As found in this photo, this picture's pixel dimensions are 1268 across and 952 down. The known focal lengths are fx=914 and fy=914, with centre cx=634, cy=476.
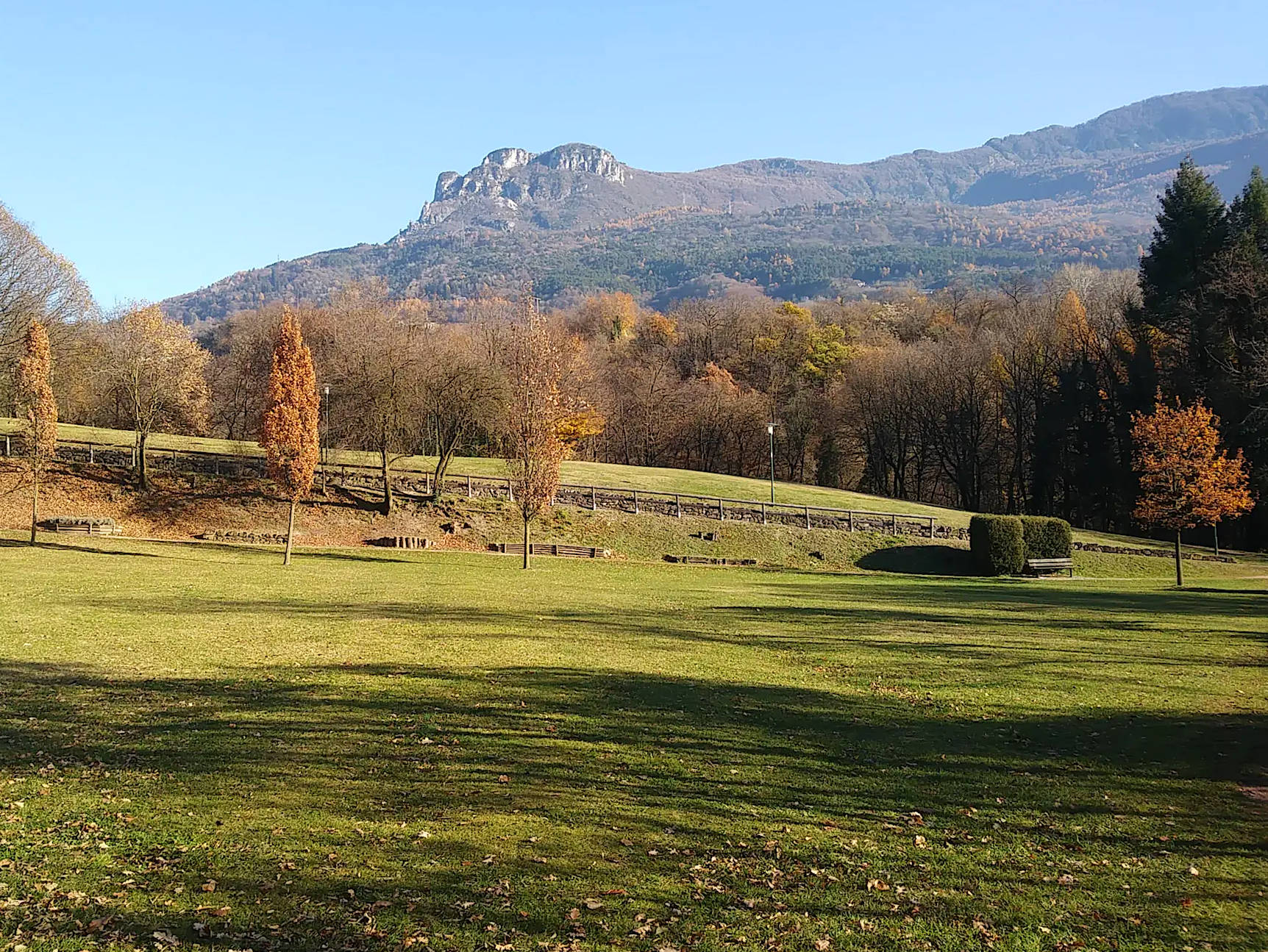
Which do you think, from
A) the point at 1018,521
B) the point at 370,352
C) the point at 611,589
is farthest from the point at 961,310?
the point at 611,589

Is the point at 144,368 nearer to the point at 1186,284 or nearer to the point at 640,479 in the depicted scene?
the point at 640,479

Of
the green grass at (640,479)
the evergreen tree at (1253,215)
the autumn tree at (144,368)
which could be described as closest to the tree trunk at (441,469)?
the green grass at (640,479)

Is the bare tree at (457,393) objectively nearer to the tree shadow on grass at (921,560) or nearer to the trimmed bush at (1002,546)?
the tree shadow on grass at (921,560)

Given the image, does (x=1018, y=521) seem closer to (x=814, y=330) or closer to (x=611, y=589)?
(x=611, y=589)

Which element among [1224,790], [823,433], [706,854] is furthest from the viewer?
[823,433]

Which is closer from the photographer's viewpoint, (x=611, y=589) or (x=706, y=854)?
(x=706, y=854)

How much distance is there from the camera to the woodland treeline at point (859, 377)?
153 feet

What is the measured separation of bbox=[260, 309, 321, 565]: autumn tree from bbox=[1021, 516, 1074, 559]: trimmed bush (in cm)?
3289

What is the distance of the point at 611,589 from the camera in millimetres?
29891

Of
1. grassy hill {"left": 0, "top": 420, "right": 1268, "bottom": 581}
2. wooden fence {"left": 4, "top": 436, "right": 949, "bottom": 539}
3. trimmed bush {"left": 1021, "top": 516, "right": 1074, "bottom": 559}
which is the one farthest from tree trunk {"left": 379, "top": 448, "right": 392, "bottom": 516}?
trimmed bush {"left": 1021, "top": 516, "right": 1074, "bottom": 559}

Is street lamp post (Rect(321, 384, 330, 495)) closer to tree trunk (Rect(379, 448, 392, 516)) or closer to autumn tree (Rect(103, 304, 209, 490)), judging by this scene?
tree trunk (Rect(379, 448, 392, 516))

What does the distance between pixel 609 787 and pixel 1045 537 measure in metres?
40.4

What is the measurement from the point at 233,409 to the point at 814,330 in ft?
178

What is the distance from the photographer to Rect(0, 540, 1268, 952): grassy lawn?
271 inches
